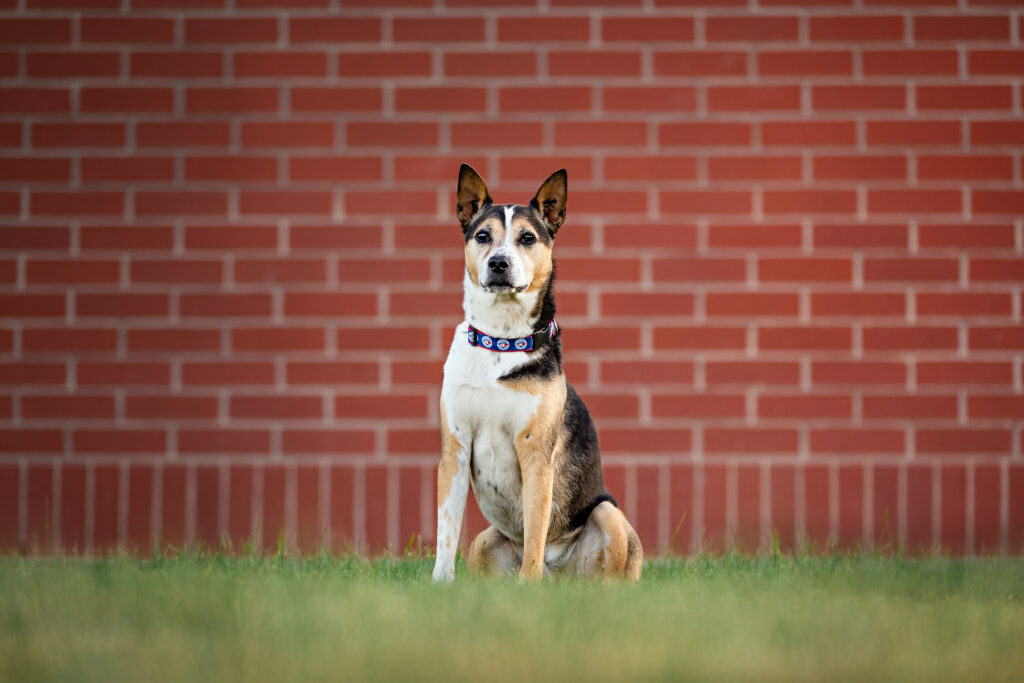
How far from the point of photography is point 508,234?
404 cm

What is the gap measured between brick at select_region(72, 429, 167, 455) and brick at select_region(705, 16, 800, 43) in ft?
11.0

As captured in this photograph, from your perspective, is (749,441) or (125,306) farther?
(125,306)

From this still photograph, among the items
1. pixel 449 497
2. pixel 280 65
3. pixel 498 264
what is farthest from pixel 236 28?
pixel 449 497

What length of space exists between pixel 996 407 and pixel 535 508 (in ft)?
8.66

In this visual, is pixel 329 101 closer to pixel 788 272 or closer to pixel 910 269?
pixel 788 272

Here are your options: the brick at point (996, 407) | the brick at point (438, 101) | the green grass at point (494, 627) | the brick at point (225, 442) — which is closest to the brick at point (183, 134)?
the brick at point (438, 101)

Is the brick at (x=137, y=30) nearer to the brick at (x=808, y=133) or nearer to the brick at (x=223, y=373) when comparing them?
the brick at (x=223, y=373)

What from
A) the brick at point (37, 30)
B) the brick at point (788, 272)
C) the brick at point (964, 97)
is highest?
the brick at point (37, 30)

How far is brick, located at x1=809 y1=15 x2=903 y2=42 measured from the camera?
17.6 ft

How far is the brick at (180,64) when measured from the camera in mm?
5398

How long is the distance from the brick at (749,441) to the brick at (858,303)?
2.05 ft

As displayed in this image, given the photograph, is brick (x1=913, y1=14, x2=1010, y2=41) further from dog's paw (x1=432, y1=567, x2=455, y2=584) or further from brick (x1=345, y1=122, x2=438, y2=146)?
dog's paw (x1=432, y1=567, x2=455, y2=584)

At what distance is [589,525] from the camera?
13.8ft

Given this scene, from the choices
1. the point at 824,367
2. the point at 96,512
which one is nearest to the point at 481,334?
the point at 824,367
